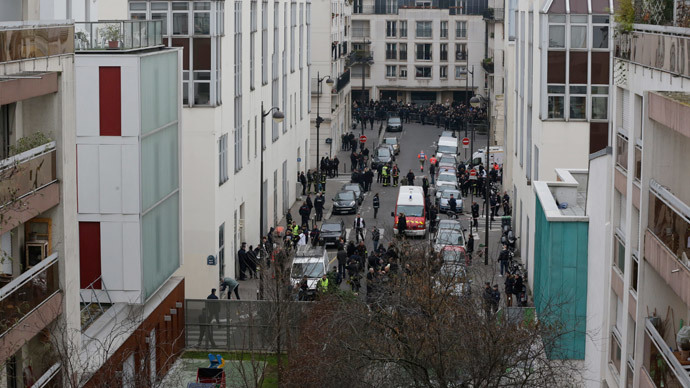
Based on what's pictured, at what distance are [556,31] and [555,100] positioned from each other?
2.32 m

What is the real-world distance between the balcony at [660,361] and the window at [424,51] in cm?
9428

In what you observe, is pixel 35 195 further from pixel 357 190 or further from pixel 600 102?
pixel 357 190

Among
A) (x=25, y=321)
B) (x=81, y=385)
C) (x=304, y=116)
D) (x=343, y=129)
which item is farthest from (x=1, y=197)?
(x=343, y=129)

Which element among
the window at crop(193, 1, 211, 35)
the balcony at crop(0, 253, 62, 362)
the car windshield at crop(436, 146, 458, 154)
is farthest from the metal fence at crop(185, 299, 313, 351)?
the car windshield at crop(436, 146, 458, 154)

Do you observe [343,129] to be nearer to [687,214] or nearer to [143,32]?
[143,32]

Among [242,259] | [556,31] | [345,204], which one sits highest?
[556,31]

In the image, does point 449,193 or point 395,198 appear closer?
point 449,193

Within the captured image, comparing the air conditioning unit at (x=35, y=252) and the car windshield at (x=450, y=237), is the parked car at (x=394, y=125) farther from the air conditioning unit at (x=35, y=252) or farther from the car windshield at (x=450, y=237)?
the air conditioning unit at (x=35, y=252)

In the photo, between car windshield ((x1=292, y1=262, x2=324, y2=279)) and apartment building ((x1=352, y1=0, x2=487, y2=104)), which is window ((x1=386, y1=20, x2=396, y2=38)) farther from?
car windshield ((x1=292, y1=262, x2=324, y2=279))

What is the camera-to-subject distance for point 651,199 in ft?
66.7

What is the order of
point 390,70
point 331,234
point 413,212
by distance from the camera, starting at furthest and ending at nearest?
point 390,70 < point 413,212 < point 331,234

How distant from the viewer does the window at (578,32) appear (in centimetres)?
4338

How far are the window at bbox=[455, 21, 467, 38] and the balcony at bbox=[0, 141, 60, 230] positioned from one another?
91.6m

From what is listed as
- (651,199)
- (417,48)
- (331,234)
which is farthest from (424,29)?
(651,199)
